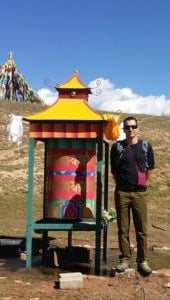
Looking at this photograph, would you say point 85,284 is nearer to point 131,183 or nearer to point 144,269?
point 144,269

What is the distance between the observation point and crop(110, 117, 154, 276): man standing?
7543 millimetres

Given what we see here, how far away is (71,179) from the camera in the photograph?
8.75 m

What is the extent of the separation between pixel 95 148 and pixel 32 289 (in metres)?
3.02

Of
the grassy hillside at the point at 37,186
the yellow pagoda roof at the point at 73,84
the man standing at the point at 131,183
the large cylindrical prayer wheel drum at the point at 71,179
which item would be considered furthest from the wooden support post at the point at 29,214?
the grassy hillside at the point at 37,186

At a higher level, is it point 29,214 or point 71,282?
point 29,214

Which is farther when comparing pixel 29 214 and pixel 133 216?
pixel 29 214

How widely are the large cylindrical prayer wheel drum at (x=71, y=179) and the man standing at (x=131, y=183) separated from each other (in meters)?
1.19

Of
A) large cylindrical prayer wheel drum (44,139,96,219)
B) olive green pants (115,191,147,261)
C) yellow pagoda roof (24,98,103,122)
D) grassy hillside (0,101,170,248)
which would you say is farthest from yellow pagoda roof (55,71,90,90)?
grassy hillside (0,101,170,248)

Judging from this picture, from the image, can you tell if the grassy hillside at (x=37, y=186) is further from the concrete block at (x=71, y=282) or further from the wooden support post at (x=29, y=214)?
the concrete block at (x=71, y=282)

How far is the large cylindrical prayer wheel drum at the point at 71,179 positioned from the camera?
8.76 m

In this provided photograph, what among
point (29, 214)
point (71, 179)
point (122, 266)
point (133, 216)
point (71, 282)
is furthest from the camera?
point (71, 179)

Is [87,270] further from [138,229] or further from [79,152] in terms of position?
[79,152]

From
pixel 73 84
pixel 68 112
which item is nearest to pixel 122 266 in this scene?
pixel 68 112

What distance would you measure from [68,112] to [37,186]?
13.0 m
